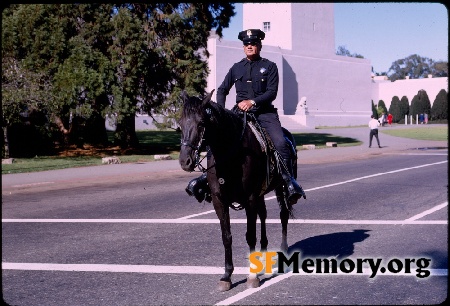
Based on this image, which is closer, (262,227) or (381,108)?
(262,227)

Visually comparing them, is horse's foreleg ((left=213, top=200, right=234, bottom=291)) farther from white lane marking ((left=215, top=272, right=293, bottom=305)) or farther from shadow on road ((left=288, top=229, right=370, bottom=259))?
shadow on road ((left=288, top=229, right=370, bottom=259))

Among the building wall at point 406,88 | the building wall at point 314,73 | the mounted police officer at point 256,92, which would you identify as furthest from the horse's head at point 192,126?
the building wall at point 406,88

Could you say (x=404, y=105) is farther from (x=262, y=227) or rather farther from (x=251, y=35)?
(x=251, y=35)

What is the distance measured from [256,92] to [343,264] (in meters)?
2.46

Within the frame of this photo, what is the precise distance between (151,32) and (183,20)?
186 centimetres

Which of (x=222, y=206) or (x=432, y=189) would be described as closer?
(x=222, y=206)

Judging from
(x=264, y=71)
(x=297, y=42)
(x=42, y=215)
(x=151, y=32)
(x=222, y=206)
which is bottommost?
(x=42, y=215)

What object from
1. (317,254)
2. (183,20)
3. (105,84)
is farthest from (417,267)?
(183,20)

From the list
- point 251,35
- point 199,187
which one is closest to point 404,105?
point 251,35

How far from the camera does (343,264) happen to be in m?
7.13

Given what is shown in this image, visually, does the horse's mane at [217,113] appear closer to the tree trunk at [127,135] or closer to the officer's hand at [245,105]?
the officer's hand at [245,105]

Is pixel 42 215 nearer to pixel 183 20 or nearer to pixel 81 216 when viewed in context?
pixel 81 216

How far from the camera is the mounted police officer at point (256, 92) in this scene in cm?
652

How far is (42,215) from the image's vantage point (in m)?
12.0
